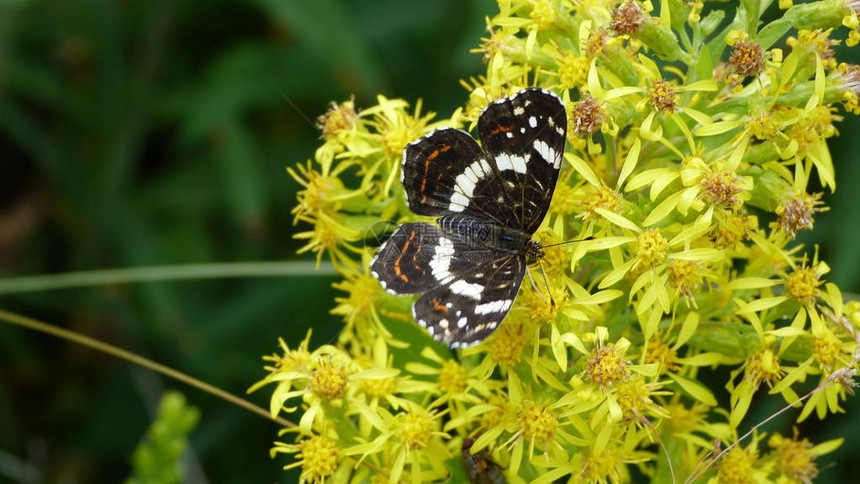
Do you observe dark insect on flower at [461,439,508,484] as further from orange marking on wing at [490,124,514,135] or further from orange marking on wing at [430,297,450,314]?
orange marking on wing at [490,124,514,135]

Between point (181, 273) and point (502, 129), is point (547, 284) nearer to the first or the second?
point (502, 129)

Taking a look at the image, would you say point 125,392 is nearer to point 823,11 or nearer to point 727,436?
point 727,436

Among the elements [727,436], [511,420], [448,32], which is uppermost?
[448,32]

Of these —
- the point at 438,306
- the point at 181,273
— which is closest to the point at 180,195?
the point at 181,273

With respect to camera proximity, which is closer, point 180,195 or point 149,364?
point 149,364

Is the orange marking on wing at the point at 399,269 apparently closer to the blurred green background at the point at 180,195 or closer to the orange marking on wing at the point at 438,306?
the orange marking on wing at the point at 438,306

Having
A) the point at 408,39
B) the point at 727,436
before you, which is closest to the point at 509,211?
the point at 727,436

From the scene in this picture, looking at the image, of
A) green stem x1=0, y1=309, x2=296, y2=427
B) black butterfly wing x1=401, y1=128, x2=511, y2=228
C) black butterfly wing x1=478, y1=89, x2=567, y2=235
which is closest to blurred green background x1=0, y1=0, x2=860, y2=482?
green stem x1=0, y1=309, x2=296, y2=427
